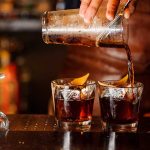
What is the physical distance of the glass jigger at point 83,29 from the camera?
4.84 ft

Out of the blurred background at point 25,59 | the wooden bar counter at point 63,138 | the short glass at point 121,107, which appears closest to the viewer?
the wooden bar counter at point 63,138

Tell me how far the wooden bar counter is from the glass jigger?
0.85 ft

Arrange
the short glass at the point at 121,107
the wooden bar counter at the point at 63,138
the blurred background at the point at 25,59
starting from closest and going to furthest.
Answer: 1. the wooden bar counter at the point at 63,138
2. the short glass at the point at 121,107
3. the blurred background at the point at 25,59

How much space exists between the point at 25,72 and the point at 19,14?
0.59 meters

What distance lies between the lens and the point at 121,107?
4.68 feet


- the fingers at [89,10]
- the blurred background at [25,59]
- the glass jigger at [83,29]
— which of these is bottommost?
the blurred background at [25,59]

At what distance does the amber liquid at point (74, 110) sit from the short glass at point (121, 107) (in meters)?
0.05

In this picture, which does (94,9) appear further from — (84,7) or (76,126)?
(76,126)

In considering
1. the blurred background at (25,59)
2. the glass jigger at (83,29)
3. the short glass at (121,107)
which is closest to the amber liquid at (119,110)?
the short glass at (121,107)

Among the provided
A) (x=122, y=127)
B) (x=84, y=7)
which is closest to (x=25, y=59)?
(x=84, y=7)

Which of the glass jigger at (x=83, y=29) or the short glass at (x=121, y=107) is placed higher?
the glass jigger at (x=83, y=29)

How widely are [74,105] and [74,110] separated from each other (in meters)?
0.02

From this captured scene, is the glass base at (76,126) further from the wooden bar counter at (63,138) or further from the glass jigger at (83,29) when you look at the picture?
the glass jigger at (83,29)

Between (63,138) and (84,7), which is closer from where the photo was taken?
(63,138)
